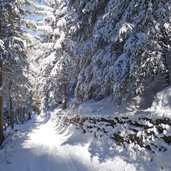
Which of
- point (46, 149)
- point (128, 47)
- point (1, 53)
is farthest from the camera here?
point (1, 53)

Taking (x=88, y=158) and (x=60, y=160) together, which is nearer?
(x=88, y=158)

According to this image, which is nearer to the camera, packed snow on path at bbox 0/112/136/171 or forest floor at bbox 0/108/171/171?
forest floor at bbox 0/108/171/171

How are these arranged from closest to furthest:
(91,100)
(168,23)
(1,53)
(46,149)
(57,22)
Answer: (168,23)
(46,149)
(1,53)
(91,100)
(57,22)

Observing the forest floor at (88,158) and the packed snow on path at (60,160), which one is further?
the packed snow on path at (60,160)

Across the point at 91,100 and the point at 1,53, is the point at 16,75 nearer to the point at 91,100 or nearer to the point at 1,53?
the point at 1,53

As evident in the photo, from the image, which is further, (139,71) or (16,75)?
(16,75)

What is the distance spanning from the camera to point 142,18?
383 inches

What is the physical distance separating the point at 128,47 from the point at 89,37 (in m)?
5.32

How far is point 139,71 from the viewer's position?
9883mm

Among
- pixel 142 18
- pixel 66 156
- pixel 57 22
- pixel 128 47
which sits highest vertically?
pixel 57 22

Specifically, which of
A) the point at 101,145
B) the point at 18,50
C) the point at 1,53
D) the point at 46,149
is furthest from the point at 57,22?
the point at 101,145

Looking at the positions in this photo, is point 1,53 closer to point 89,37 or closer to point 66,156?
point 89,37

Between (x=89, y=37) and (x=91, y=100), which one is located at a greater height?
(x=89, y=37)

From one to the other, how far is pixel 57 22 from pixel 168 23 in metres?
17.5
